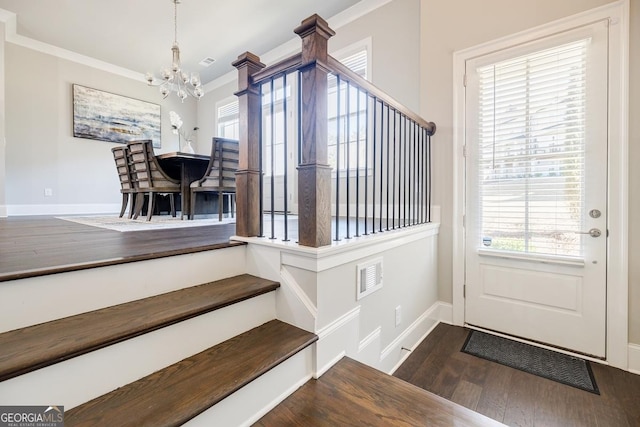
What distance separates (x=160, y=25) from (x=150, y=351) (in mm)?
4791

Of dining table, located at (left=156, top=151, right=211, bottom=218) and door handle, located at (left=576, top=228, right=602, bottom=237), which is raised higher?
dining table, located at (left=156, top=151, right=211, bottom=218)

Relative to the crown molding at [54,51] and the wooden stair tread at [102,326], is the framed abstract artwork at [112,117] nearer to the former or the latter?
the crown molding at [54,51]

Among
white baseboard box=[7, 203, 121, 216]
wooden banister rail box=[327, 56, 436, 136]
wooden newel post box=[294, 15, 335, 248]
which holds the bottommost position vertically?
white baseboard box=[7, 203, 121, 216]

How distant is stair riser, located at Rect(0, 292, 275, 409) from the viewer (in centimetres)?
76

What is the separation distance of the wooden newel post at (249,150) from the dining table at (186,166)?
6.69 feet

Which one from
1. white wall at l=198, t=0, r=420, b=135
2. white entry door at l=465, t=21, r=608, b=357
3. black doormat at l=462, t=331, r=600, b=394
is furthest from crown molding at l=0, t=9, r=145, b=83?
black doormat at l=462, t=331, r=600, b=394

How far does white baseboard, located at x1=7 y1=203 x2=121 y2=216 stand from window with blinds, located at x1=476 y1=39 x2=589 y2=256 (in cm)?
618

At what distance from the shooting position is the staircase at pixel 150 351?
0.78m

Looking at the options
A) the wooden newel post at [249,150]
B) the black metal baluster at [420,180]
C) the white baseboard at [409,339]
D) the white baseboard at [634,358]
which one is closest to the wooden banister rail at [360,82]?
the black metal baluster at [420,180]

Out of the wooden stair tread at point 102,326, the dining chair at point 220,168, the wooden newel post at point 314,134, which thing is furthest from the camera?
the dining chair at point 220,168

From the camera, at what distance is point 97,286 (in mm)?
1069

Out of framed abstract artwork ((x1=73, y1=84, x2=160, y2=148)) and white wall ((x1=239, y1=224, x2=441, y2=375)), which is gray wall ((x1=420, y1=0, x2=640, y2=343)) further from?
framed abstract artwork ((x1=73, y1=84, x2=160, y2=148))

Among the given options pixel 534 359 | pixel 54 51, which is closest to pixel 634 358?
pixel 534 359

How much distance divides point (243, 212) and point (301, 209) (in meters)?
0.43
